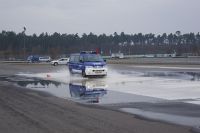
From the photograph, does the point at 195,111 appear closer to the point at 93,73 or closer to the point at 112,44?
the point at 93,73

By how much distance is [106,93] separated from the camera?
59.7ft

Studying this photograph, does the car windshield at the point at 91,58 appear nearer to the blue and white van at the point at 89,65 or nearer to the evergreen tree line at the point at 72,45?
the blue and white van at the point at 89,65

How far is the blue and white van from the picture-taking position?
30484 millimetres

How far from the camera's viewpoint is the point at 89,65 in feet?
101

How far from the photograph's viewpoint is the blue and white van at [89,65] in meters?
30.5

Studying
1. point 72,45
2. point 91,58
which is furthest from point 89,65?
point 72,45

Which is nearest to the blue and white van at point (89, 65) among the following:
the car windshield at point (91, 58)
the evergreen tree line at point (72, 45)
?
the car windshield at point (91, 58)

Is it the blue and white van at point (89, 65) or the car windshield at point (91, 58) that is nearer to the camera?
the blue and white van at point (89, 65)

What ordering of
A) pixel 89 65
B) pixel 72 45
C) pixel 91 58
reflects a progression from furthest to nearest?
pixel 72 45 < pixel 91 58 < pixel 89 65

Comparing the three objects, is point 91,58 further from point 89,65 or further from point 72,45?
point 72,45

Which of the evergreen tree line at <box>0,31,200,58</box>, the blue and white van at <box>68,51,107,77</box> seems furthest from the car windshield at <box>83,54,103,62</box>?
the evergreen tree line at <box>0,31,200,58</box>

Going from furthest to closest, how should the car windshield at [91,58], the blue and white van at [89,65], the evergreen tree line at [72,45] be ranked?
the evergreen tree line at [72,45]
the car windshield at [91,58]
the blue and white van at [89,65]

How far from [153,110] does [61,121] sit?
3.16 m

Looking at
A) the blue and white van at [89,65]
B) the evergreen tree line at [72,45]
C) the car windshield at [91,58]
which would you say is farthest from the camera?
the evergreen tree line at [72,45]
